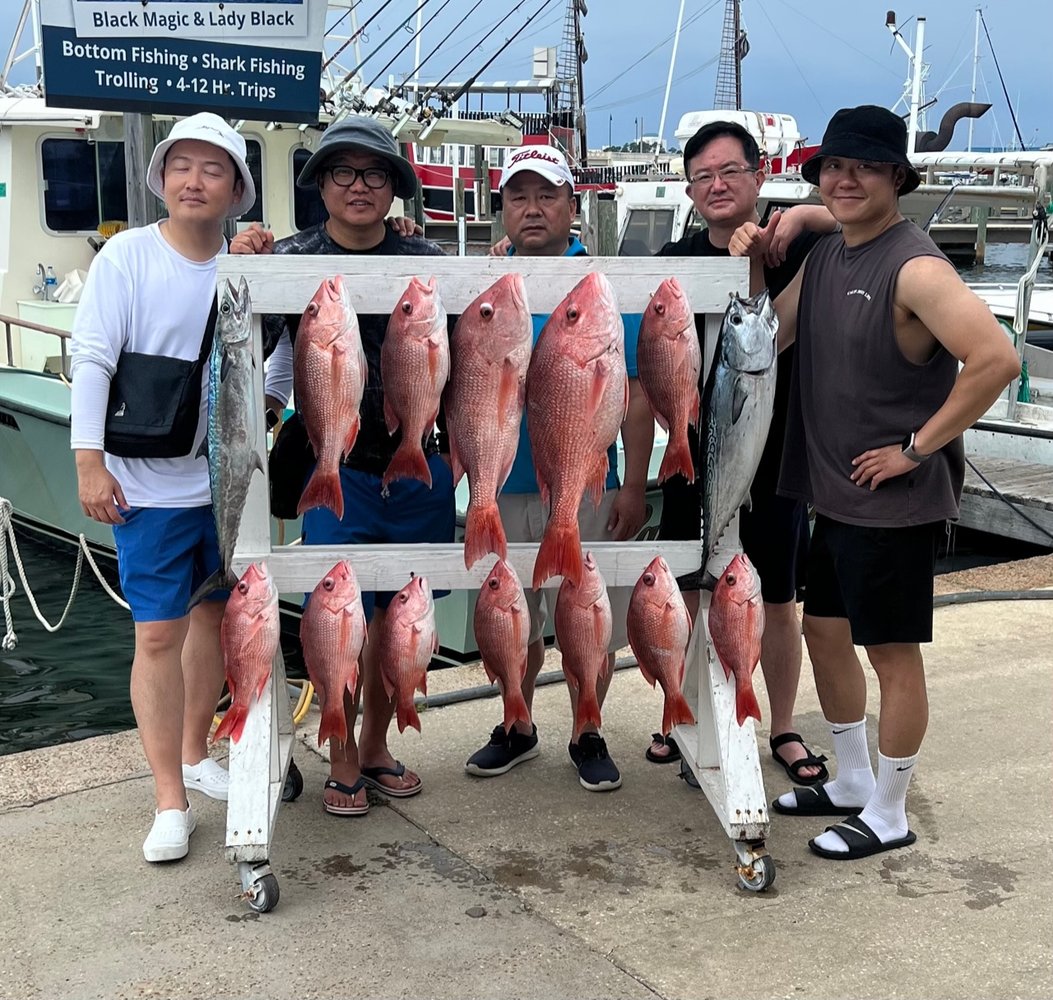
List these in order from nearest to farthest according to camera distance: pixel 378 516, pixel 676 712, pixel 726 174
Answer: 1. pixel 676 712
2. pixel 378 516
3. pixel 726 174

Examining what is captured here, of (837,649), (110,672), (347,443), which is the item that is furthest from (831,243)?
(110,672)

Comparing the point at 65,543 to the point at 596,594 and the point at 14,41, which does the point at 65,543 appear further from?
the point at 596,594

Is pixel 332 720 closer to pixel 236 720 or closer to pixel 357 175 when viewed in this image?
pixel 236 720

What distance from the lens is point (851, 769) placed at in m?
3.71

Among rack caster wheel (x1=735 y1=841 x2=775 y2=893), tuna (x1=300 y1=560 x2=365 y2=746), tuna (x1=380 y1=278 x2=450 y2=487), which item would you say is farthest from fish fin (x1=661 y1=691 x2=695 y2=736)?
tuna (x1=380 y1=278 x2=450 y2=487)

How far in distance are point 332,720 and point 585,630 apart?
75cm

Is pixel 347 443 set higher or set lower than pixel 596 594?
higher

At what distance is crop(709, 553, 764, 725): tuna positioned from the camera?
11.0ft

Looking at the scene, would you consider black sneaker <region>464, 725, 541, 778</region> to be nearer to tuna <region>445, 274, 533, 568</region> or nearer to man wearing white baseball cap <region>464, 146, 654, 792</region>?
man wearing white baseball cap <region>464, 146, 654, 792</region>

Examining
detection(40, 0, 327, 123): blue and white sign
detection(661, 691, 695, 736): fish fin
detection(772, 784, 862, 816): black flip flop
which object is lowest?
detection(772, 784, 862, 816): black flip flop

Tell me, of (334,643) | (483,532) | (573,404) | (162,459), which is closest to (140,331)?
(162,459)

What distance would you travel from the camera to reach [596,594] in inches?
132

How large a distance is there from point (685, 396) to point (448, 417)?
65 centimetres

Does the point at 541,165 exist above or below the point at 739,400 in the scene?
above
